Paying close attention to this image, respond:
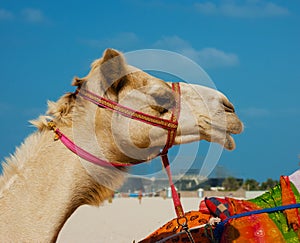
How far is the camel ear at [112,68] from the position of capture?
3.54m

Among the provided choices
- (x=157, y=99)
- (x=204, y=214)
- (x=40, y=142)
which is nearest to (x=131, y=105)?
(x=157, y=99)

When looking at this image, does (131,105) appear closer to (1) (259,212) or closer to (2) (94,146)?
(2) (94,146)

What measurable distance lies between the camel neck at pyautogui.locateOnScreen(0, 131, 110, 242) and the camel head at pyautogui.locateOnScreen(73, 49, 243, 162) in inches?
8.9

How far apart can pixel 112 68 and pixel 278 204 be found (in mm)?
1632

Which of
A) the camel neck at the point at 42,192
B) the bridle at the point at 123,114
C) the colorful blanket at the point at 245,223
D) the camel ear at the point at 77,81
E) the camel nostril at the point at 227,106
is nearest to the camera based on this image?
the camel neck at the point at 42,192

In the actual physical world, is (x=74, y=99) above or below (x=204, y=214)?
above

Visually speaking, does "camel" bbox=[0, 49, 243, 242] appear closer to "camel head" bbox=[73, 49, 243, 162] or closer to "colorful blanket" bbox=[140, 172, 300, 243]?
"camel head" bbox=[73, 49, 243, 162]

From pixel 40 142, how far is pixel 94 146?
369 millimetres

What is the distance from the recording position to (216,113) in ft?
12.1

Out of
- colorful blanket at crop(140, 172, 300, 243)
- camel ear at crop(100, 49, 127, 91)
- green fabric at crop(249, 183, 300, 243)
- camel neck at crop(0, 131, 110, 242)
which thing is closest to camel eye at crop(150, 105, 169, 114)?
camel ear at crop(100, 49, 127, 91)

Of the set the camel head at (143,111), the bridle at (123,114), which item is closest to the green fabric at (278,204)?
the camel head at (143,111)

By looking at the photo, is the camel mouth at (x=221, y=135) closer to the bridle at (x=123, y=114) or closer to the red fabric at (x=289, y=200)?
the bridle at (x=123, y=114)

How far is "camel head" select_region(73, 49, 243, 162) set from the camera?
140 inches

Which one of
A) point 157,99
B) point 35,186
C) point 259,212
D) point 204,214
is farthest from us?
point 204,214
